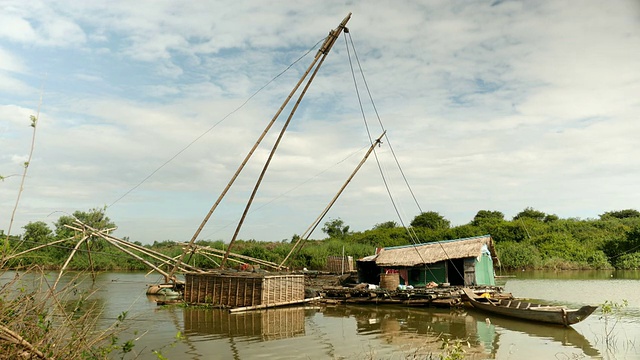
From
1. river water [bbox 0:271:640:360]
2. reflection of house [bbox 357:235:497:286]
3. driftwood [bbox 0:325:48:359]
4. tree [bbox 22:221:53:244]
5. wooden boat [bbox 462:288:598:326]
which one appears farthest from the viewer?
reflection of house [bbox 357:235:497:286]

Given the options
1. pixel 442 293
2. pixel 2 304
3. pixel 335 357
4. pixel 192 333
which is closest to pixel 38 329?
pixel 2 304

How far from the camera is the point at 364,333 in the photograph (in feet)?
46.1

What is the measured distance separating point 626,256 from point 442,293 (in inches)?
1109

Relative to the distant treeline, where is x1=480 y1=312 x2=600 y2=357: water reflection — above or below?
below

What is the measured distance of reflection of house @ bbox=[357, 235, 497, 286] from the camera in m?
21.6

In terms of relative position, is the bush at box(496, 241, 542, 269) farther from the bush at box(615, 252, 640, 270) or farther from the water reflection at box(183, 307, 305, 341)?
the water reflection at box(183, 307, 305, 341)

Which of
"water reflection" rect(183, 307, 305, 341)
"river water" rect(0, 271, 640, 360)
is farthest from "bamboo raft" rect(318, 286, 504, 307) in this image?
"water reflection" rect(183, 307, 305, 341)

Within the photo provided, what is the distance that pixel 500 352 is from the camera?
11211 millimetres

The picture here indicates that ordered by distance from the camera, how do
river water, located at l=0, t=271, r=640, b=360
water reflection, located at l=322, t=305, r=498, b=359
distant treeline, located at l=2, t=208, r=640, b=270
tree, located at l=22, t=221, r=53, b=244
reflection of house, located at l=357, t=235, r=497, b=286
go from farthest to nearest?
distant treeline, located at l=2, t=208, r=640, b=270, reflection of house, located at l=357, t=235, r=497, b=286, water reflection, located at l=322, t=305, r=498, b=359, river water, located at l=0, t=271, r=640, b=360, tree, located at l=22, t=221, r=53, b=244

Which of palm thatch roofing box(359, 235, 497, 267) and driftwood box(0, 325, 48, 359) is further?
palm thatch roofing box(359, 235, 497, 267)

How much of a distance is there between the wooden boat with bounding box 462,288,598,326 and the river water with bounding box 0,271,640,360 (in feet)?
0.85

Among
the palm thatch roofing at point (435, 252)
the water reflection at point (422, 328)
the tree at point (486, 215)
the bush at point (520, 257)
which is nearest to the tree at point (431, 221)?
the tree at point (486, 215)

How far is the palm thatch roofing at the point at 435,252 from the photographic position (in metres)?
21.6

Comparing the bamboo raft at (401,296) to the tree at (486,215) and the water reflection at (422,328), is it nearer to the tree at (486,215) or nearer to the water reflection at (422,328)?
the water reflection at (422,328)
